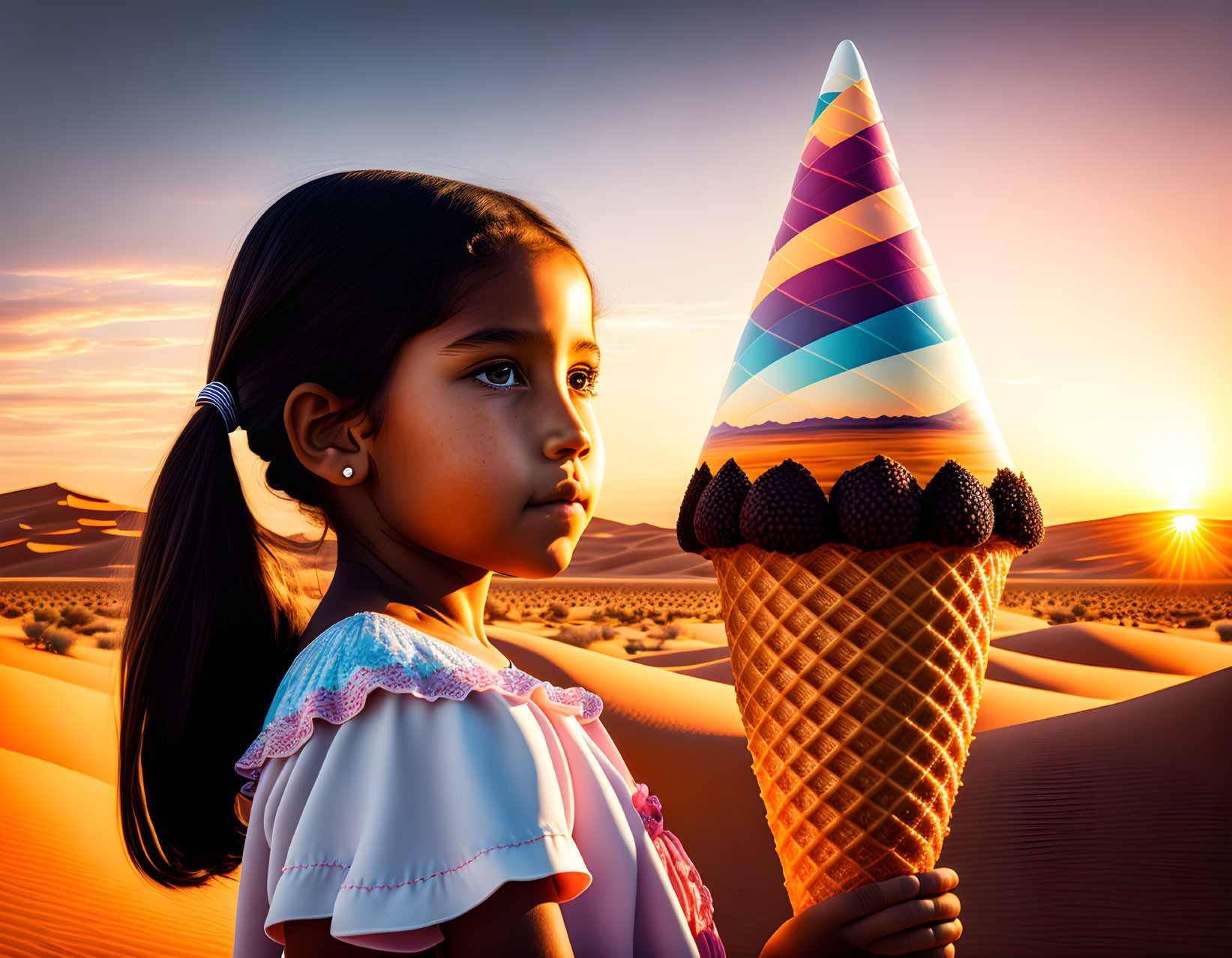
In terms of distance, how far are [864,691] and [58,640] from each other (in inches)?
493

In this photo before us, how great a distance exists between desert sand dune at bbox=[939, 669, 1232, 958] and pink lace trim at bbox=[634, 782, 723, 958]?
3605mm

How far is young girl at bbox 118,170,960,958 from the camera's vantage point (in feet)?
2.98

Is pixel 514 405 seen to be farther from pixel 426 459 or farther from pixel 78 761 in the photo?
pixel 78 761

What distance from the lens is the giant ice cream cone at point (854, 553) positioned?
180cm

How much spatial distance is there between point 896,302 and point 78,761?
6110mm

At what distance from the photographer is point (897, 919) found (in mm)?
1520

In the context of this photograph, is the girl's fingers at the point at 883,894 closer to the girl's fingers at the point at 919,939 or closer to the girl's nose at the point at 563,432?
the girl's fingers at the point at 919,939

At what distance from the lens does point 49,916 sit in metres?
3.96

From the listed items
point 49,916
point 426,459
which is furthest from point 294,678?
point 49,916

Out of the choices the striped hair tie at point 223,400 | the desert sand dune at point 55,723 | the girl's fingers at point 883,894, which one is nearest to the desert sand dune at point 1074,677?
the girl's fingers at point 883,894

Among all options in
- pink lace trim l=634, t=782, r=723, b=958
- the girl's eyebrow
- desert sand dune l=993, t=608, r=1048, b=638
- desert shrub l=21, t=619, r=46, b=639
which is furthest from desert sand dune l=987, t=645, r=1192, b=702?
desert shrub l=21, t=619, r=46, b=639

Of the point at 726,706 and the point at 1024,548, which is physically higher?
the point at 1024,548

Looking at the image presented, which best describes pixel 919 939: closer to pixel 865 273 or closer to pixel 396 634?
pixel 396 634

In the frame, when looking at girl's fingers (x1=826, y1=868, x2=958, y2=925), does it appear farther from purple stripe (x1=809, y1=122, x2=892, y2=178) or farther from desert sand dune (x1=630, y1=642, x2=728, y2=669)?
desert sand dune (x1=630, y1=642, x2=728, y2=669)
